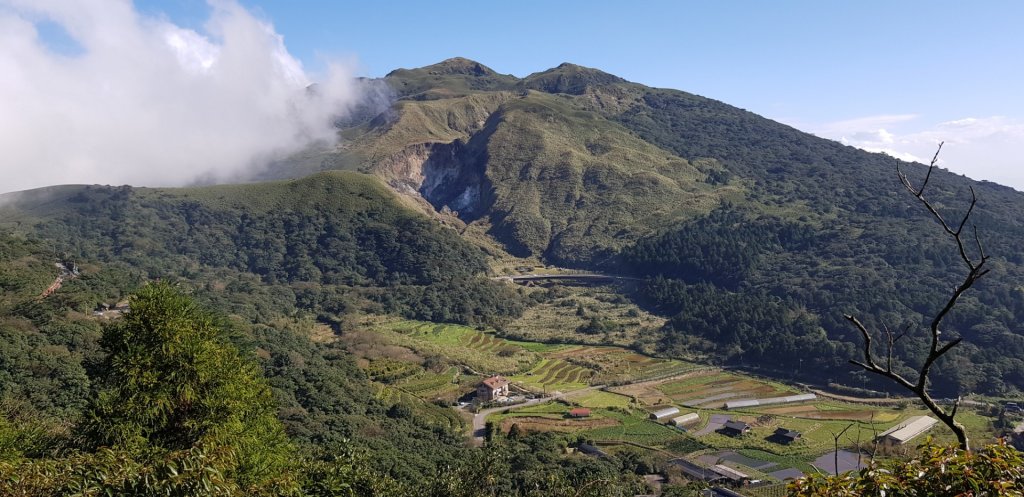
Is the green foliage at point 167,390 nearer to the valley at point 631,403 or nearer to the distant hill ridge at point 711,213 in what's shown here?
the valley at point 631,403

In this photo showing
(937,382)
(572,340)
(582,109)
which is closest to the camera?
(937,382)

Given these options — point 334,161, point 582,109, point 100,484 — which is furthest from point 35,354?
point 582,109

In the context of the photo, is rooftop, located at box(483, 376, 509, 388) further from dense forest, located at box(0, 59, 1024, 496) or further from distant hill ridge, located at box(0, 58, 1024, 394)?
distant hill ridge, located at box(0, 58, 1024, 394)

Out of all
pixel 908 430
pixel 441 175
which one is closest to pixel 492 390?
pixel 908 430

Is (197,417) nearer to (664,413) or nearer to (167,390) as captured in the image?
(167,390)

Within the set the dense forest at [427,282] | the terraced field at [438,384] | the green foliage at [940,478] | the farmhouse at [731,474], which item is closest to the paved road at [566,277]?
the dense forest at [427,282]

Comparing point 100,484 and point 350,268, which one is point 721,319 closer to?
point 350,268

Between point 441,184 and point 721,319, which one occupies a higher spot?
point 441,184
